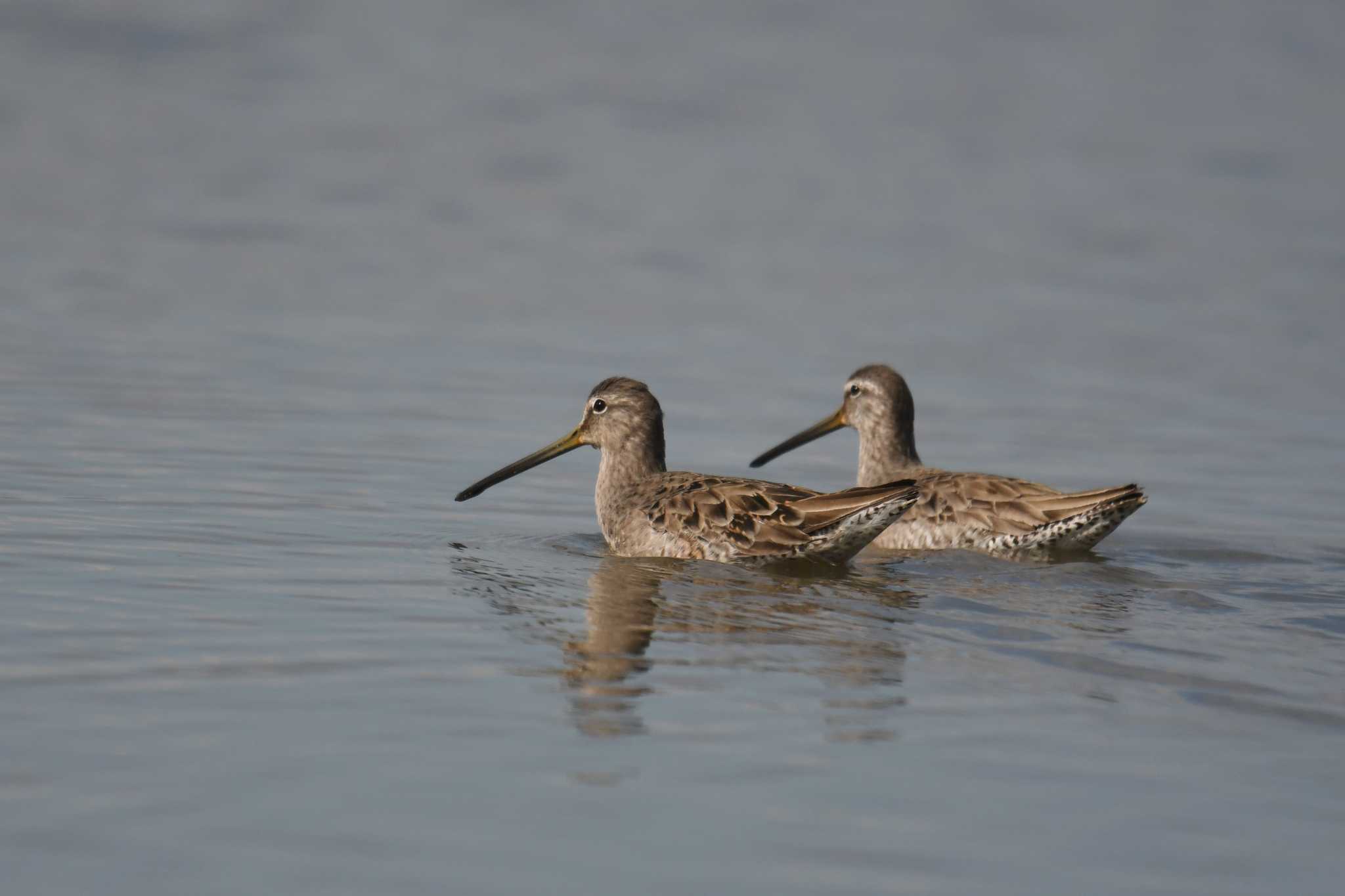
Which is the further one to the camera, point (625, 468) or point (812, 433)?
point (812, 433)

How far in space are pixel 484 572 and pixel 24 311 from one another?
7.42m

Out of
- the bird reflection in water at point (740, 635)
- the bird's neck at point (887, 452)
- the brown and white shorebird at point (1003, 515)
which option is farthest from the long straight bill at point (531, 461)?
the bird's neck at point (887, 452)

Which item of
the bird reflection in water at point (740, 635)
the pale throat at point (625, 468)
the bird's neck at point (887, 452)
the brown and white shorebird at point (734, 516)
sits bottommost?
the bird reflection in water at point (740, 635)

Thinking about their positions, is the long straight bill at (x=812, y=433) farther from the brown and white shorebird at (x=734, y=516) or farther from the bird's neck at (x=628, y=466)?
the brown and white shorebird at (x=734, y=516)

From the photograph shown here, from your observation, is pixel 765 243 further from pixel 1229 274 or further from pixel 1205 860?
pixel 1205 860

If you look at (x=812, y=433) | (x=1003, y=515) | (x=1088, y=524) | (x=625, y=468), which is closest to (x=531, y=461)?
(x=625, y=468)

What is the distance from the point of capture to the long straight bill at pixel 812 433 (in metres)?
11.2

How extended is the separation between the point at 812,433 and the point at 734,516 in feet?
9.02

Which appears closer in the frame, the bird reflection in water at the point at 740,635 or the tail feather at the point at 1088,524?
the bird reflection in water at the point at 740,635

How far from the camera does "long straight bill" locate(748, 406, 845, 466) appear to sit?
11.2m

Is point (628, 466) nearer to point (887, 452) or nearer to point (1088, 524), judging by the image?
point (887, 452)

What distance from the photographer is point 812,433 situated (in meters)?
11.5

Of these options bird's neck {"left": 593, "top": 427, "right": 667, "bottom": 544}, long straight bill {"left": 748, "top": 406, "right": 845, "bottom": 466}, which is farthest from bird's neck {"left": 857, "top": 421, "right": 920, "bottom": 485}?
bird's neck {"left": 593, "top": 427, "right": 667, "bottom": 544}

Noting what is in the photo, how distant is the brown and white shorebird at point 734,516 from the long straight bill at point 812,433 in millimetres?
1472
